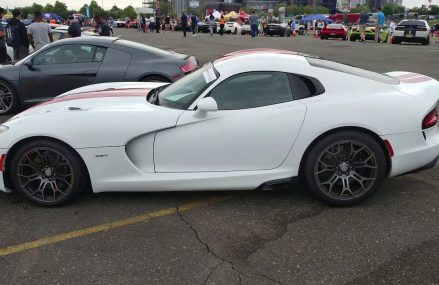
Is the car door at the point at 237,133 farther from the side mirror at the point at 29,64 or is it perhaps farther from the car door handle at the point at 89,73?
the side mirror at the point at 29,64

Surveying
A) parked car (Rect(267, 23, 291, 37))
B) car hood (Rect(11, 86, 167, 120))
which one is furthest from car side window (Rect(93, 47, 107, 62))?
parked car (Rect(267, 23, 291, 37))

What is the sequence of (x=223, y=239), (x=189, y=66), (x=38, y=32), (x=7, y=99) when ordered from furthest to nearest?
(x=38, y=32) → (x=189, y=66) → (x=7, y=99) → (x=223, y=239)

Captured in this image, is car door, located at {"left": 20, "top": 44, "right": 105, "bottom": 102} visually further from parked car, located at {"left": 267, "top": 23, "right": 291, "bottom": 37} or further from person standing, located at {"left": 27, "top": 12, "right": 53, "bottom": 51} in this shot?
parked car, located at {"left": 267, "top": 23, "right": 291, "bottom": 37}

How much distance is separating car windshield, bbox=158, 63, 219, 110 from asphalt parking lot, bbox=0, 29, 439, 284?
0.88 metres

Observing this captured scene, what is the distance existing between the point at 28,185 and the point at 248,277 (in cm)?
218

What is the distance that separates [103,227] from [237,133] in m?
1.34

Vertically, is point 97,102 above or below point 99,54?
below

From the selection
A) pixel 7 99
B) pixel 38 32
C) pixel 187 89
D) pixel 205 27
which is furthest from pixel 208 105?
pixel 205 27

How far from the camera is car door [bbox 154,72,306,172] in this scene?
3.64 m

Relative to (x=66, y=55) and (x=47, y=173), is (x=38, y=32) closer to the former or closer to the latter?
(x=66, y=55)

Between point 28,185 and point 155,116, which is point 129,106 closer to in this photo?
point 155,116

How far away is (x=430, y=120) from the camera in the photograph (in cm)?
377

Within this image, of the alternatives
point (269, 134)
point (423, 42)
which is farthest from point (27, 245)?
point (423, 42)

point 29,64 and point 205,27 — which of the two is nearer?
point 29,64
